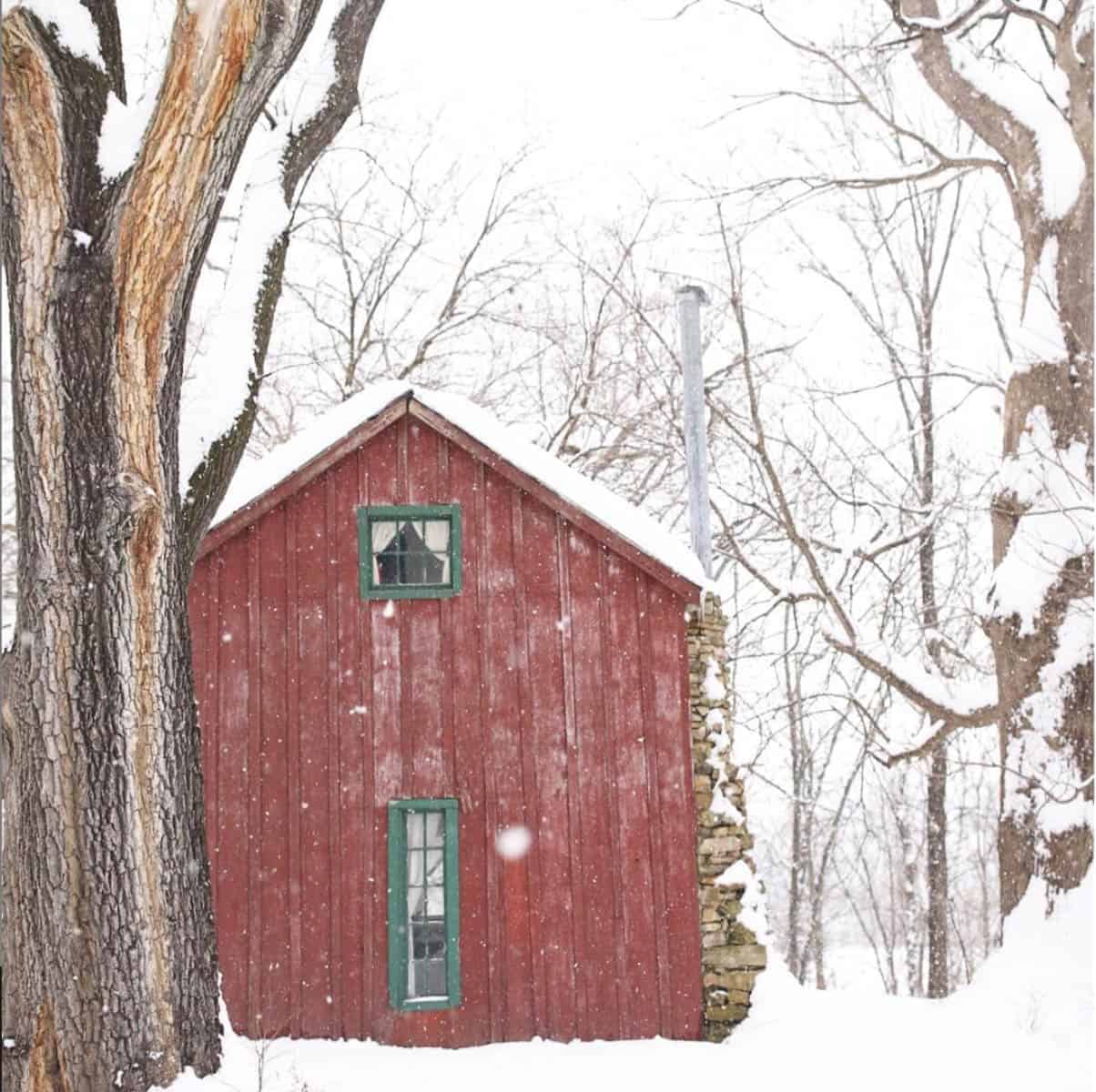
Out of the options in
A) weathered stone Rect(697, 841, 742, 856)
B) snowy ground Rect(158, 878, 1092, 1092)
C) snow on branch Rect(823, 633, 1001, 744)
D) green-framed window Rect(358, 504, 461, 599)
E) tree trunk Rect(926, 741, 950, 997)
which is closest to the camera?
snowy ground Rect(158, 878, 1092, 1092)

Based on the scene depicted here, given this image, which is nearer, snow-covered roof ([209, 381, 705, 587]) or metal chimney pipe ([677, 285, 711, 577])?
snow-covered roof ([209, 381, 705, 587])

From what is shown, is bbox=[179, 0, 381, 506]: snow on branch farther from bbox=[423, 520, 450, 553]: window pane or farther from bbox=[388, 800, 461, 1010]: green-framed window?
bbox=[388, 800, 461, 1010]: green-framed window

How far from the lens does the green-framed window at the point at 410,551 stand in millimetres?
10000

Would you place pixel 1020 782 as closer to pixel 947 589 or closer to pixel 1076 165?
pixel 1076 165

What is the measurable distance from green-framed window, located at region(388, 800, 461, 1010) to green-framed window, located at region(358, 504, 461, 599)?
5.93 feet

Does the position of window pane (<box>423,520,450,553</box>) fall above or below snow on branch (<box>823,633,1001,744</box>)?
above

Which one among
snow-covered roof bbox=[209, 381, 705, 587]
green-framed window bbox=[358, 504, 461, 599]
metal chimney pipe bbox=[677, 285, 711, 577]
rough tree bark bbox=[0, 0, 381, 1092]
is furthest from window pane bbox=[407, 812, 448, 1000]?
rough tree bark bbox=[0, 0, 381, 1092]

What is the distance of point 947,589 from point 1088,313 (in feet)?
35.5

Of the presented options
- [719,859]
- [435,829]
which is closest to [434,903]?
[435,829]

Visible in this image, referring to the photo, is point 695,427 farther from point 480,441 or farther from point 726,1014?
point 726,1014

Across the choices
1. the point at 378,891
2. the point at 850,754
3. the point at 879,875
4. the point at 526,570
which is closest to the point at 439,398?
the point at 526,570

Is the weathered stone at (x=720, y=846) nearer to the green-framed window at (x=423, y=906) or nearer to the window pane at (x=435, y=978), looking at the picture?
the green-framed window at (x=423, y=906)

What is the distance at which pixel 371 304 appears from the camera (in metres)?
21.3

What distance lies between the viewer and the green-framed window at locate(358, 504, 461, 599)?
394 inches
